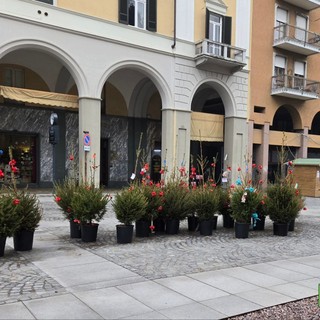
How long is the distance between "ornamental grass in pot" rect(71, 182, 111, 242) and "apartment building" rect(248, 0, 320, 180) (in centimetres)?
1836

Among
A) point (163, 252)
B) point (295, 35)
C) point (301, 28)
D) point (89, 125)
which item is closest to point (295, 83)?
point (295, 35)

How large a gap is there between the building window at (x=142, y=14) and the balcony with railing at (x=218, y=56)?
293cm

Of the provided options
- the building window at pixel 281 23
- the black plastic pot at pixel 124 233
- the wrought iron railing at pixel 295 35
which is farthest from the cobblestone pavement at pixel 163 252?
the building window at pixel 281 23

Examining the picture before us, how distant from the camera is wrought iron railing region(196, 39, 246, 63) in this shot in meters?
21.5

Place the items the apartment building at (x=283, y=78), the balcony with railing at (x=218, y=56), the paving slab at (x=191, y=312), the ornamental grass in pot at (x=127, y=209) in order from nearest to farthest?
the paving slab at (x=191, y=312)
the ornamental grass in pot at (x=127, y=209)
the balcony with railing at (x=218, y=56)
the apartment building at (x=283, y=78)

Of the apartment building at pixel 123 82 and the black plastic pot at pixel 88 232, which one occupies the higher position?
the apartment building at pixel 123 82

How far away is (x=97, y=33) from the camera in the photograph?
61.1 feet

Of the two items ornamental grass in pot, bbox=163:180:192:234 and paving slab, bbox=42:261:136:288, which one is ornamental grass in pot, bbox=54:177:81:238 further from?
paving slab, bbox=42:261:136:288

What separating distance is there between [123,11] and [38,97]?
6005 millimetres

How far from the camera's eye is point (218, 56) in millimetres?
21812

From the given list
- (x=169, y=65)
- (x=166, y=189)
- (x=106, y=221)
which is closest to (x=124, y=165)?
(x=169, y=65)

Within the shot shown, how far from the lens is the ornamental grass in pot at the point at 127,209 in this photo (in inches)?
314

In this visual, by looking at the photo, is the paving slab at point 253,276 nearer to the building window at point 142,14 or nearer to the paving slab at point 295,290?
the paving slab at point 295,290

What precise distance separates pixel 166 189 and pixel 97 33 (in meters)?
12.1
